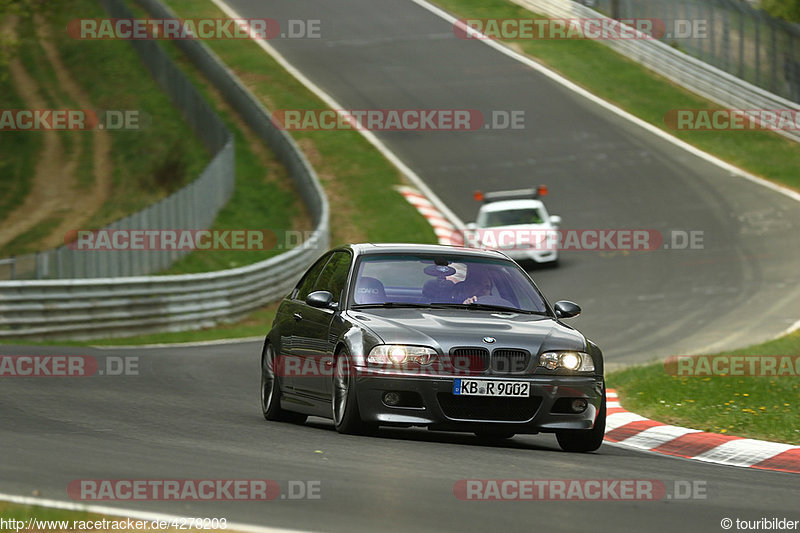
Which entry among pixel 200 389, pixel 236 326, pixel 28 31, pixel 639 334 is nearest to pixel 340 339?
pixel 200 389

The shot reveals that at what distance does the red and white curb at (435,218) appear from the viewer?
3327 cm

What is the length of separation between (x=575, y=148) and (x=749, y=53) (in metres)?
8.62

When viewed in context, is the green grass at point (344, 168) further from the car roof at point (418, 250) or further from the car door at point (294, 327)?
the car roof at point (418, 250)

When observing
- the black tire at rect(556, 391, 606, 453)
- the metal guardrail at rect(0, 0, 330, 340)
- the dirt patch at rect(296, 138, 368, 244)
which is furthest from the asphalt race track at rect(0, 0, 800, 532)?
the metal guardrail at rect(0, 0, 330, 340)

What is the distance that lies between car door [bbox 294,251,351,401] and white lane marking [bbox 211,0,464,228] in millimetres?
23102

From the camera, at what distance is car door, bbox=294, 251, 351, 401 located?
10.5m

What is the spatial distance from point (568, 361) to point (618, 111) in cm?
3562

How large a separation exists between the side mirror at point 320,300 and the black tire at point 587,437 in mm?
1925

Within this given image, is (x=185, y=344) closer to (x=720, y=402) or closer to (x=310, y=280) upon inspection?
(x=310, y=280)

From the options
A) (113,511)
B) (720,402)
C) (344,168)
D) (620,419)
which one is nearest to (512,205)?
(344,168)

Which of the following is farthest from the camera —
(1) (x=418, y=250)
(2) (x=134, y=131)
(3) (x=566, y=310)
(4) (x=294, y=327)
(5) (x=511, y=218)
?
(2) (x=134, y=131)

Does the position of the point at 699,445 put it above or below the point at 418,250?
below

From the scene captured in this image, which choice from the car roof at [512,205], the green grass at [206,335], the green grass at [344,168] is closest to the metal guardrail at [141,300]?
the green grass at [206,335]

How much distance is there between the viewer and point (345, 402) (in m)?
9.91
